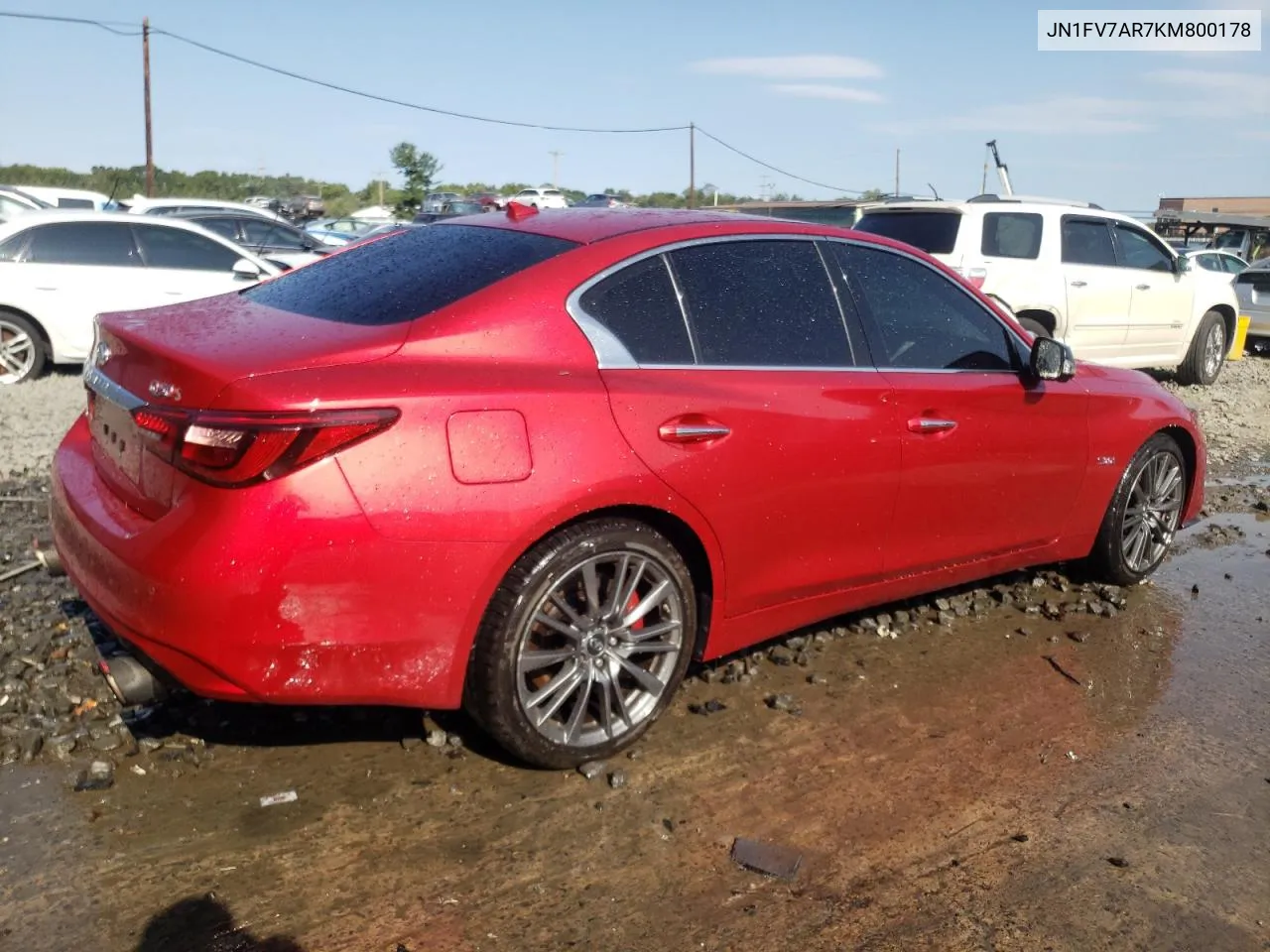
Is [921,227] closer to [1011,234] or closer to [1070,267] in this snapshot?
[1011,234]

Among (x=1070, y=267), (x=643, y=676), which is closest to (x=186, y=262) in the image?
(x=1070, y=267)

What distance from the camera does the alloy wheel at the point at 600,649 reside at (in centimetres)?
338

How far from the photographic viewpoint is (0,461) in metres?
6.86

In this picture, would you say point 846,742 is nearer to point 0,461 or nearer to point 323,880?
point 323,880

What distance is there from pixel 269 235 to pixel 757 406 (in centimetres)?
1337

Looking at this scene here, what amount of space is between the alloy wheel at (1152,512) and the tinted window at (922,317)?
4.03 feet

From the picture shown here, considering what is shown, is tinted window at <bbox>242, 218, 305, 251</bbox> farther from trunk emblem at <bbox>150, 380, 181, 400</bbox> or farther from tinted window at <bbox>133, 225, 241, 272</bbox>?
trunk emblem at <bbox>150, 380, 181, 400</bbox>

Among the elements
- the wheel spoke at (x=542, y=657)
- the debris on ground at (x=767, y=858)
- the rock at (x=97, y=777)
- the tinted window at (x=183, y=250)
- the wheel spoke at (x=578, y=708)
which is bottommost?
the debris on ground at (x=767, y=858)

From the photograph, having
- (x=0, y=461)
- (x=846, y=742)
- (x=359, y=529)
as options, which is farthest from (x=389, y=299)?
(x=0, y=461)

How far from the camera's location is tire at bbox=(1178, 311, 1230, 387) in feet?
40.6

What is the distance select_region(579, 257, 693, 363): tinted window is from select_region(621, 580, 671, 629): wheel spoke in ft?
2.31

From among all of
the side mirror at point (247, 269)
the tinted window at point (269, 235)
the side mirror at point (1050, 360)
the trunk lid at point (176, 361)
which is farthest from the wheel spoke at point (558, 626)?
A: the tinted window at point (269, 235)

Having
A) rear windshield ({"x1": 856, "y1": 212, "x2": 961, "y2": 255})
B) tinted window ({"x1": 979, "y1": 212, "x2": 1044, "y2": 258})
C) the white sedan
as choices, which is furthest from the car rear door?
tinted window ({"x1": 979, "y1": 212, "x2": 1044, "y2": 258})

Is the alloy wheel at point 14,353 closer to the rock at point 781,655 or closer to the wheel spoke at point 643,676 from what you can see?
the rock at point 781,655
